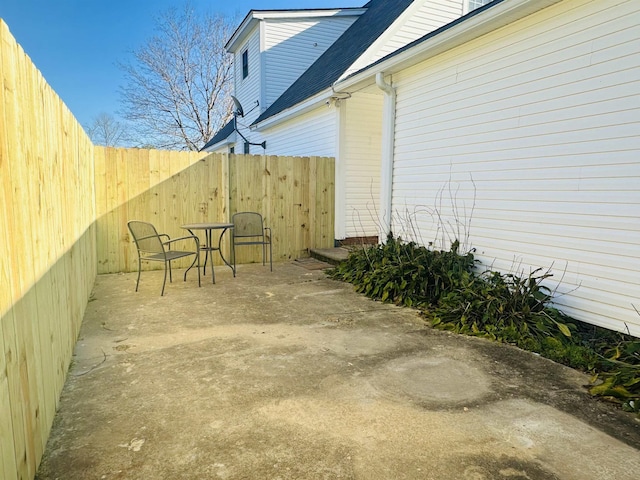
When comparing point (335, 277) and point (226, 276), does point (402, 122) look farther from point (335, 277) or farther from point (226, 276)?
point (226, 276)

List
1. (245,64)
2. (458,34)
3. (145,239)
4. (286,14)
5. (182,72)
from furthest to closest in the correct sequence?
1. (182,72)
2. (245,64)
3. (286,14)
4. (145,239)
5. (458,34)

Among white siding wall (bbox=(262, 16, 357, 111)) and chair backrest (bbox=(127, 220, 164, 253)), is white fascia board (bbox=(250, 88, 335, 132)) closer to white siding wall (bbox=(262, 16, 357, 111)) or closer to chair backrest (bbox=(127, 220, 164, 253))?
white siding wall (bbox=(262, 16, 357, 111))

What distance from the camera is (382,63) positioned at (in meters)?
5.21

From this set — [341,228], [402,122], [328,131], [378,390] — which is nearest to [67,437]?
[378,390]

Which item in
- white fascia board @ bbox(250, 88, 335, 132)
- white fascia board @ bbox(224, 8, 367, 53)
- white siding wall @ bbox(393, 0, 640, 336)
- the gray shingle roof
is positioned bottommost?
white siding wall @ bbox(393, 0, 640, 336)

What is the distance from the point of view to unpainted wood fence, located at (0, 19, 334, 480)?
4.49 feet

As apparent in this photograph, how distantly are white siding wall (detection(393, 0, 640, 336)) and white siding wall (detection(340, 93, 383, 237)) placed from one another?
6.39ft

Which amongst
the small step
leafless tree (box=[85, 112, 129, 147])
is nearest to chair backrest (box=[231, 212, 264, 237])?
the small step

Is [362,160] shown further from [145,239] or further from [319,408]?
[319,408]

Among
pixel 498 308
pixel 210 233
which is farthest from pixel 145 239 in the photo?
pixel 498 308

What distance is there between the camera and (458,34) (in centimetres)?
411

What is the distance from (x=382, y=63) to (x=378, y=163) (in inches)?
84.6

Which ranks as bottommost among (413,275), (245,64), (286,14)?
(413,275)

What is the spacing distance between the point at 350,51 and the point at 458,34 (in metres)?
4.17
